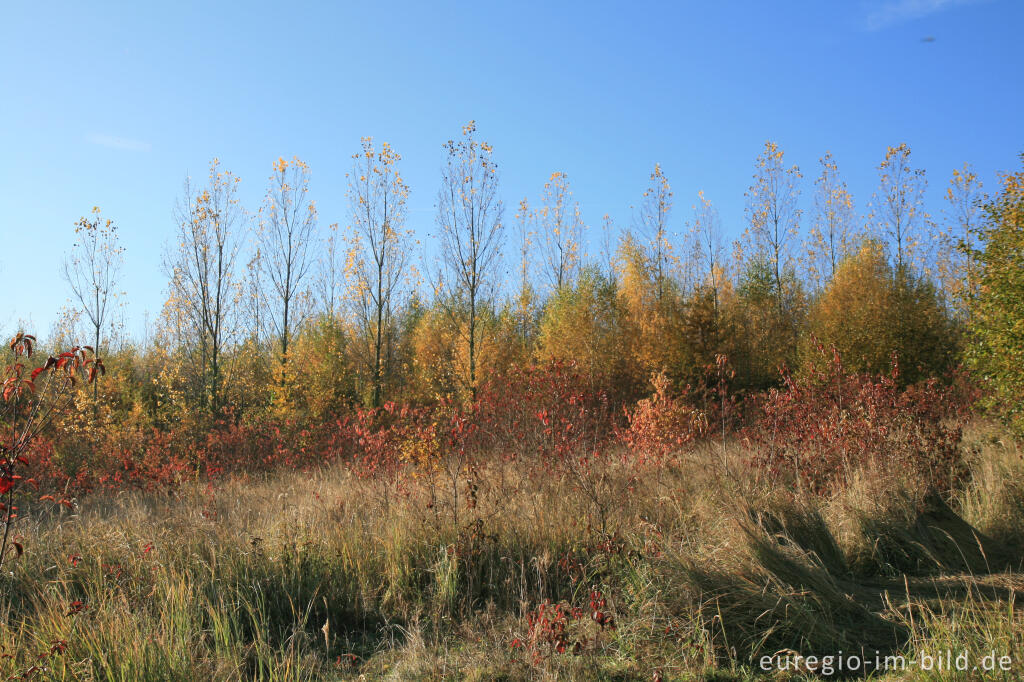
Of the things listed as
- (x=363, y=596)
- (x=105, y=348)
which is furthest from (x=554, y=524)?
(x=105, y=348)

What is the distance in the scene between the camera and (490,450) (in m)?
7.52

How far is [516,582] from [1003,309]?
8123mm

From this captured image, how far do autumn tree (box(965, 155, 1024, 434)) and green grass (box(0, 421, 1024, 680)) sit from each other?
2.44 m

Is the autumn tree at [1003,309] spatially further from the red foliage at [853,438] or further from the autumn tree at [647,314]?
the autumn tree at [647,314]

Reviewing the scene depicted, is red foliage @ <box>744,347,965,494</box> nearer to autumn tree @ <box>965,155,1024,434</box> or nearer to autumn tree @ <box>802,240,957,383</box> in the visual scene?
autumn tree @ <box>965,155,1024,434</box>

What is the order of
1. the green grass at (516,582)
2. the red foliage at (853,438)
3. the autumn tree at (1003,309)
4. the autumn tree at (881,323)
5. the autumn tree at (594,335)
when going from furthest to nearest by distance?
the autumn tree at (594,335) < the autumn tree at (881,323) < the autumn tree at (1003,309) < the red foliage at (853,438) < the green grass at (516,582)

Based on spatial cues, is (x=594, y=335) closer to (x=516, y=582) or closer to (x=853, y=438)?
(x=853, y=438)

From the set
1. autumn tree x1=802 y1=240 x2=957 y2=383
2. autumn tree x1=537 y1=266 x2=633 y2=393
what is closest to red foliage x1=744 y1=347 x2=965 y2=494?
autumn tree x1=802 y1=240 x2=957 y2=383

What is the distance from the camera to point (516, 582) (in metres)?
4.74

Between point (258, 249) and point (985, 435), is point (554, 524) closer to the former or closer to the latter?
point (985, 435)

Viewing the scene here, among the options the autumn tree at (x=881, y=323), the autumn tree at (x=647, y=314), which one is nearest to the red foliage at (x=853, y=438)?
the autumn tree at (x=647, y=314)

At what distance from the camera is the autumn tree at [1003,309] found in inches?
332

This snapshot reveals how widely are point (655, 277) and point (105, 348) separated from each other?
23693 millimetres

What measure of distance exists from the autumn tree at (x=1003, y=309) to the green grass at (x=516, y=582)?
2.44 metres
